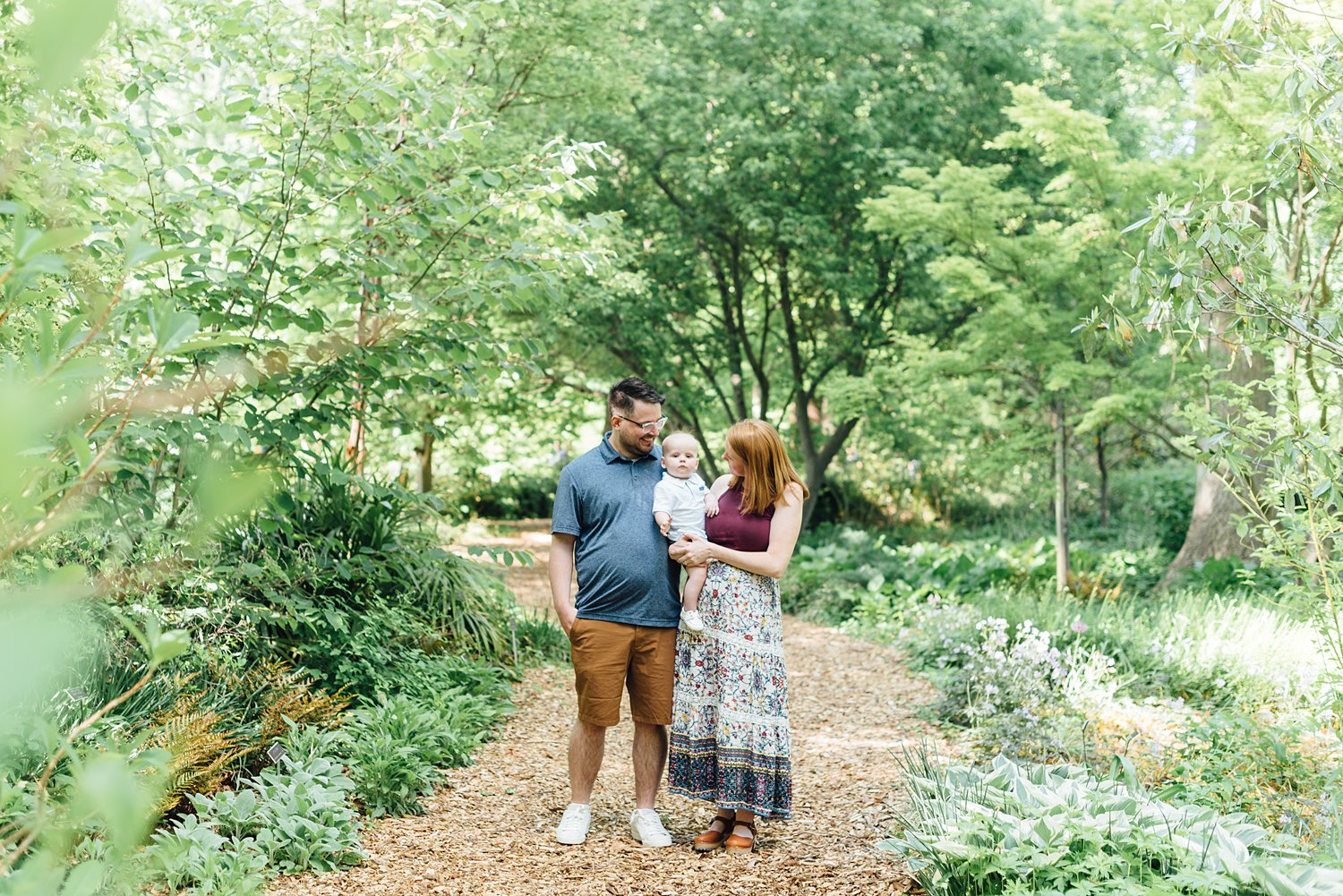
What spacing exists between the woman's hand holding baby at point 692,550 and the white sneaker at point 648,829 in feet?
3.18

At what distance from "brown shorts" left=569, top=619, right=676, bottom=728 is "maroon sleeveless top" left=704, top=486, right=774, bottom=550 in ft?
1.30

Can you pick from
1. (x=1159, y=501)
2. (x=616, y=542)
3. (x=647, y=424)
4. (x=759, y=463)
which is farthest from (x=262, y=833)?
(x=1159, y=501)

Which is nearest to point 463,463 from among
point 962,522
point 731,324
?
point 731,324

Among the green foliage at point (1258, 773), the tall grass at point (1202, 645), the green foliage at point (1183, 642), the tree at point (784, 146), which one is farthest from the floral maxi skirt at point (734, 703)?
the tree at point (784, 146)

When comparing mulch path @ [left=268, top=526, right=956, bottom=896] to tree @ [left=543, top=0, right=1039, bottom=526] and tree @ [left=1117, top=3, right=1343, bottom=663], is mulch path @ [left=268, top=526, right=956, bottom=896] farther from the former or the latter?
tree @ [left=543, top=0, right=1039, bottom=526]

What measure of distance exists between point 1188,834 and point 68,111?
450 centimetres

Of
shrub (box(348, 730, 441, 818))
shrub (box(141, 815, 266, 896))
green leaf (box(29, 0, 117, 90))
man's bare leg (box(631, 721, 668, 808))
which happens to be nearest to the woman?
man's bare leg (box(631, 721, 668, 808))

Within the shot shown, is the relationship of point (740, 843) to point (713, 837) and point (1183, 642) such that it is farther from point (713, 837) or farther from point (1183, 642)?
point (1183, 642)

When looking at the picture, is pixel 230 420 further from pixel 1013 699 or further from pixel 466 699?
pixel 1013 699

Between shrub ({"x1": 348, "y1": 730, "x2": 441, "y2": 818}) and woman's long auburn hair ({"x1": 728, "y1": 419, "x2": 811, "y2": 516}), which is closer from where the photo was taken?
woman's long auburn hair ({"x1": 728, "y1": 419, "x2": 811, "y2": 516})

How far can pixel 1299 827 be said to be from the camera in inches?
139

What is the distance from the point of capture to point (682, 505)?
12.5 feet

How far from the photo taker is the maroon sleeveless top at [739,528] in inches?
150

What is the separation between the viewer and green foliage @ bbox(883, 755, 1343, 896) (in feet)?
8.32
